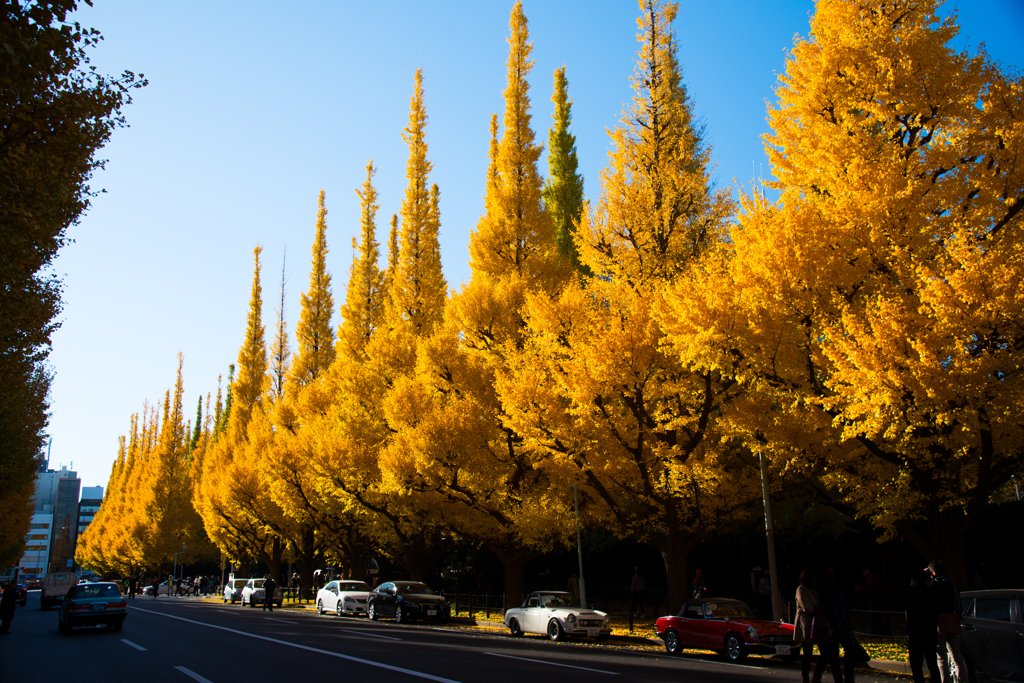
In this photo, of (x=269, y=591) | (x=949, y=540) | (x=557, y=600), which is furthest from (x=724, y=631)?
(x=269, y=591)

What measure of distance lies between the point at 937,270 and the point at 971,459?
14.2ft

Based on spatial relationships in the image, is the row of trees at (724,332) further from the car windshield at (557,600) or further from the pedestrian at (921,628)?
the pedestrian at (921,628)

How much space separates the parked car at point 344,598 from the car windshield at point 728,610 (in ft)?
53.6

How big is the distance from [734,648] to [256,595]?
99.6ft

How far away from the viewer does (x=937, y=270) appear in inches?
444

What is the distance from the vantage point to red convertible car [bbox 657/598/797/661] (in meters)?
12.4

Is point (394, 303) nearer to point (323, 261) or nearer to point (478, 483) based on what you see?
point (478, 483)

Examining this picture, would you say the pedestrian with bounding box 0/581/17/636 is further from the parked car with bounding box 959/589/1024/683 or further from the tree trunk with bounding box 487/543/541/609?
the parked car with bounding box 959/589/1024/683

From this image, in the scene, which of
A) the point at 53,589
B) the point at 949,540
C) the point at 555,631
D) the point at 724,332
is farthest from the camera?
the point at 53,589

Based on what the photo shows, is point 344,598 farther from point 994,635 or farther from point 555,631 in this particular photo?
point 994,635

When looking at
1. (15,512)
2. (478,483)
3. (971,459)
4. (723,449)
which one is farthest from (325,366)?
(971,459)

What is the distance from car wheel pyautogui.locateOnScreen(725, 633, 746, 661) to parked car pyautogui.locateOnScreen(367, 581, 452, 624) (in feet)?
36.9

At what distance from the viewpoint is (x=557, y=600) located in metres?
17.0

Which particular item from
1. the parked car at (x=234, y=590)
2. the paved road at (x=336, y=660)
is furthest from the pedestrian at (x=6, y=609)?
the parked car at (x=234, y=590)
